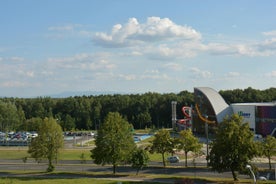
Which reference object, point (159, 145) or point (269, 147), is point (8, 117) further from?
point (269, 147)

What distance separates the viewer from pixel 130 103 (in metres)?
163

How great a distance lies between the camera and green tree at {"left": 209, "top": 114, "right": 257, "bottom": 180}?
1741 inches

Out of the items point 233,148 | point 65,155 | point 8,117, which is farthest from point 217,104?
point 8,117

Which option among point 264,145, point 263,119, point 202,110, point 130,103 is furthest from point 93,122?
point 264,145

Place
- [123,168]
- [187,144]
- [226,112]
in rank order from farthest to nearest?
[226,112] → [187,144] → [123,168]

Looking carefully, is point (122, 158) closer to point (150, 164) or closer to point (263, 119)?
point (150, 164)

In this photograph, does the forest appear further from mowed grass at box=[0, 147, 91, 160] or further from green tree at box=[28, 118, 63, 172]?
green tree at box=[28, 118, 63, 172]

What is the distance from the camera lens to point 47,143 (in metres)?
57.8

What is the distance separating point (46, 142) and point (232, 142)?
90.0 ft

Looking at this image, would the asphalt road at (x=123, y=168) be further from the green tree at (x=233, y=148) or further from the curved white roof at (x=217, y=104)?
the curved white roof at (x=217, y=104)

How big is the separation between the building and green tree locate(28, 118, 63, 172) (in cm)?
4546

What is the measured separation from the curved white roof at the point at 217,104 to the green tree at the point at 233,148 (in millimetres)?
62344

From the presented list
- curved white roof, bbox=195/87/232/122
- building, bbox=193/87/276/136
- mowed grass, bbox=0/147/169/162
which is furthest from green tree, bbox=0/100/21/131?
curved white roof, bbox=195/87/232/122

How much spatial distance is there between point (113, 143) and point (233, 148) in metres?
15.9
